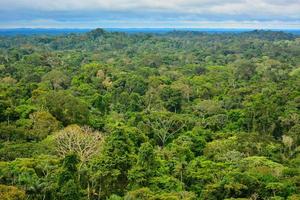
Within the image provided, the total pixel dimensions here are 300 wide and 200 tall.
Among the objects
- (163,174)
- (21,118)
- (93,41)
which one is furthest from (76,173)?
(93,41)

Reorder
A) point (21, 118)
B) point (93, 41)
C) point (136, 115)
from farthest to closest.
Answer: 1. point (93, 41)
2. point (136, 115)
3. point (21, 118)

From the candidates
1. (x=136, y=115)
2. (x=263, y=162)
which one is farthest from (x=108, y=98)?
(x=263, y=162)

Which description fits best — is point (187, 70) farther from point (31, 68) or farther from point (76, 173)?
point (76, 173)

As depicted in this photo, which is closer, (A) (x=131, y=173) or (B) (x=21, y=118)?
(A) (x=131, y=173)

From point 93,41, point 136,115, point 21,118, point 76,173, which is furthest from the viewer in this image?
point 93,41

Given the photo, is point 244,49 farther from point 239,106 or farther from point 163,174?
point 163,174

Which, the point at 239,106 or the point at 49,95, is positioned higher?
the point at 49,95
